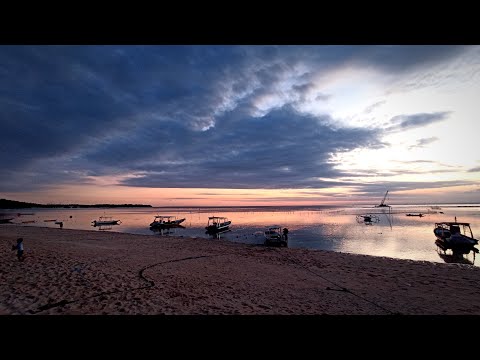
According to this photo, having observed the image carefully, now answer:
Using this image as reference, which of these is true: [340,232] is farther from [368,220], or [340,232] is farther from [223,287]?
[223,287]

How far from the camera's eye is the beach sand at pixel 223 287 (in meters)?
6.95

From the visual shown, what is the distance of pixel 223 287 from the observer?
9219mm

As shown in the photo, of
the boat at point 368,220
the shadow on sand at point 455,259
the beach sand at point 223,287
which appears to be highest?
the boat at point 368,220

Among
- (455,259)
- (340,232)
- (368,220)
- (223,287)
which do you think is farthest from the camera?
(368,220)

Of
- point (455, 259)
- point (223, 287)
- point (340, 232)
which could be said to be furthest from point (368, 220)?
point (223, 287)

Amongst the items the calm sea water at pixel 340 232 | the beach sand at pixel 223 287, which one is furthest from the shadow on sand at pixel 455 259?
the beach sand at pixel 223 287

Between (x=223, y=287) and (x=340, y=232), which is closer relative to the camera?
(x=223, y=287)

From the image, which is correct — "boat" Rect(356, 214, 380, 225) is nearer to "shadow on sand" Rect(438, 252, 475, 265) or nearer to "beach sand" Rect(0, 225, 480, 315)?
"shadow on sand" Rect(438, 252, 475, 265)

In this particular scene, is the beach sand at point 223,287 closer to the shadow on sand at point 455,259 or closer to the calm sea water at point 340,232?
the shadow on sand at point 455,259

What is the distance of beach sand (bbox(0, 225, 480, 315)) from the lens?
22.8 ft

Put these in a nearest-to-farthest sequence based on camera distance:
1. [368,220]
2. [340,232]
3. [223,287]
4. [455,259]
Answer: [223,287], [455,259], [340,232], [368,220]
